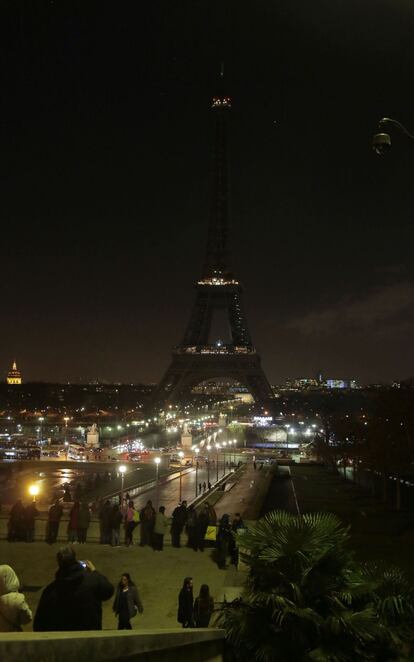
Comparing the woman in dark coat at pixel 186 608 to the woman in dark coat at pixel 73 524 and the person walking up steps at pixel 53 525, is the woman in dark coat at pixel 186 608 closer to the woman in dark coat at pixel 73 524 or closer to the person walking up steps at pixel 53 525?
the woman in dark coat at pixel 73 524

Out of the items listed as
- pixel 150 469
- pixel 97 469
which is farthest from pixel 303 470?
pixel 97 469

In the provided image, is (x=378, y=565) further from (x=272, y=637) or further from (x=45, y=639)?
(x=45, y=639)

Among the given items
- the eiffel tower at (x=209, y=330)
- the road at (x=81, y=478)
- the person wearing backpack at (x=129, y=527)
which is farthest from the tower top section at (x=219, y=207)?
the person wearing backpack at (x=129, y=527)

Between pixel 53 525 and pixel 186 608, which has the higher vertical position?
pixel 53 525

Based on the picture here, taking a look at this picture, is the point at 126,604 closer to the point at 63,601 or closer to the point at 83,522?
the point at 63,601

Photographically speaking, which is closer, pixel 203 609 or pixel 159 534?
pixel 203 609

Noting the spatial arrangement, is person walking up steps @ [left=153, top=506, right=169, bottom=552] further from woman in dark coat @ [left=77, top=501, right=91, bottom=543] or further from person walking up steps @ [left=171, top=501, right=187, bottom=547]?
woman in dark coat @ [left=77, top=501, right=91, bottom=543]

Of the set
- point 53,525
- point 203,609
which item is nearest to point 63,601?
point 203,609
